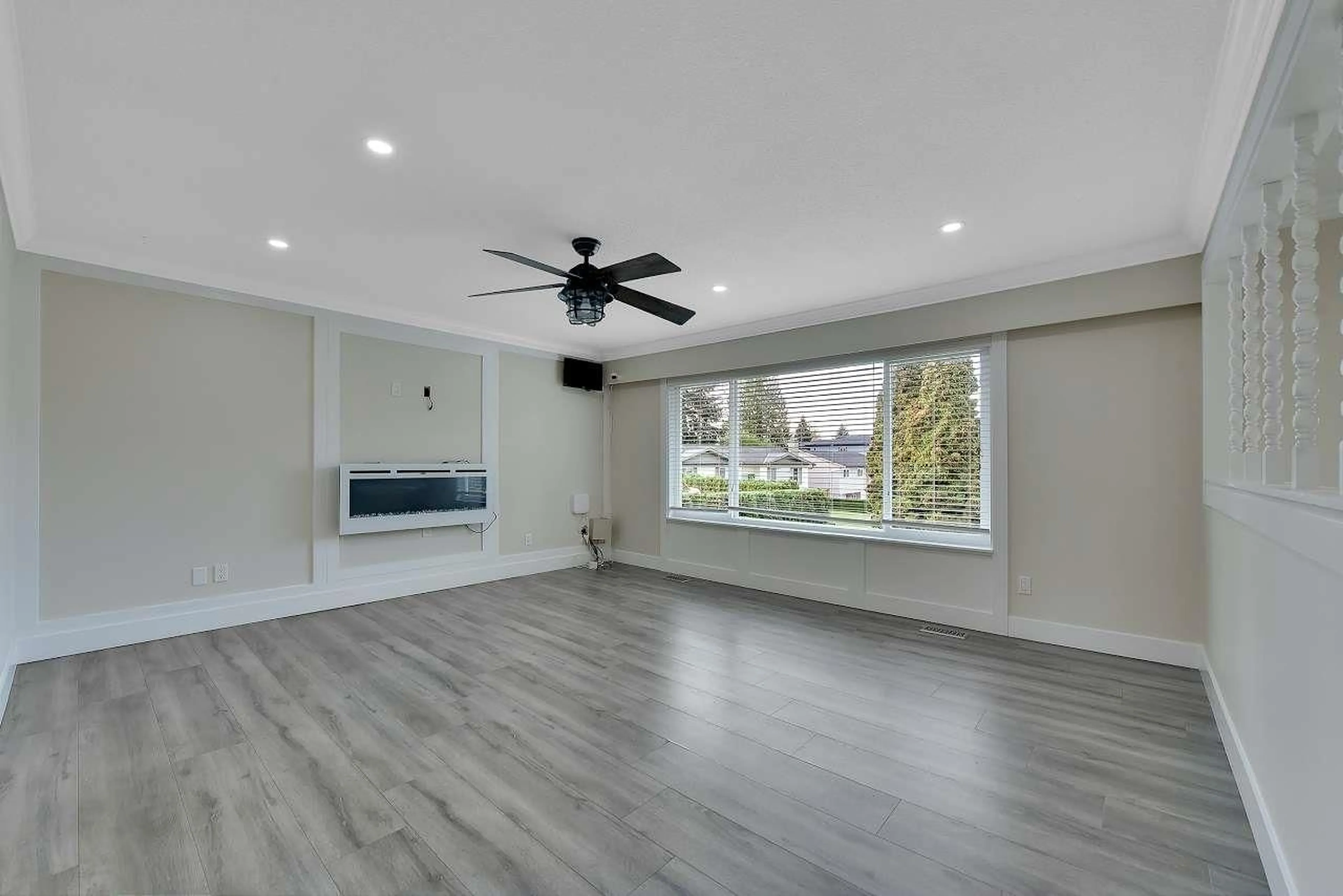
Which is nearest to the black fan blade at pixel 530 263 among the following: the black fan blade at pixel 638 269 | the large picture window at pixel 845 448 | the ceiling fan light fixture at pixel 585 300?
the ceiling fan light fixture at pixel 585 300

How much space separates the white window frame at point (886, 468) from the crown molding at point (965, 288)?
1.16 ft

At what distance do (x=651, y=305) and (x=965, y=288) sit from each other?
2.42 m

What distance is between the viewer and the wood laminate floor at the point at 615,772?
1.67 m

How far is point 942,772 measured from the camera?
218 cm

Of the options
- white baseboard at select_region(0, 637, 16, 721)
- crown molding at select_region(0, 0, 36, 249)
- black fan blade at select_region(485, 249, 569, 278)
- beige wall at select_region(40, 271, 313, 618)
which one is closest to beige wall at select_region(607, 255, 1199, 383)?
black fan blade at select_region(485, 249, 569, 278)

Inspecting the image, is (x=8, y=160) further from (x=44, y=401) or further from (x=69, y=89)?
(x=44, y=401)

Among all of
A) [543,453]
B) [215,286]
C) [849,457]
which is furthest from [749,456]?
[215,286]

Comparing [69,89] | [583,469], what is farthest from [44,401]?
[583,469]

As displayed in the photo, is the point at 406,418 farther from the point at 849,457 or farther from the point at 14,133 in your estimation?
the point at 849,457

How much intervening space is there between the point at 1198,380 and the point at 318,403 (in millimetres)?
6241

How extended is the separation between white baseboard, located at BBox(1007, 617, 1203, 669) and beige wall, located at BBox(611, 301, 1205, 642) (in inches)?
1.7

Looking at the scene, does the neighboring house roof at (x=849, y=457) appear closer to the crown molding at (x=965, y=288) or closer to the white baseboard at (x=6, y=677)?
the crown molding at (x=965, y=288)

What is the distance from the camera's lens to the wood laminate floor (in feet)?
5.46

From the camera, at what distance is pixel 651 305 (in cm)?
334
